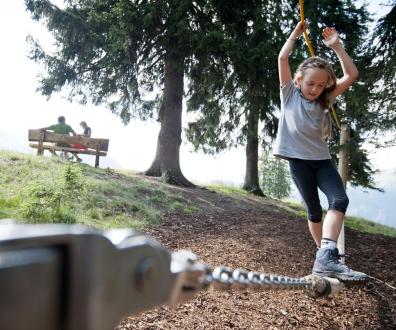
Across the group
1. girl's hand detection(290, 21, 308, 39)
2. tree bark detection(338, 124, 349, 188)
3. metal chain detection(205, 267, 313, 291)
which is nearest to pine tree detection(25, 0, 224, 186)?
tree bark detection(338, 124, 349, 188)

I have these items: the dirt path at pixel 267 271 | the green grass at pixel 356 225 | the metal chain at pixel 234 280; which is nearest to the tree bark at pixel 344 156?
the dirt path at pixel 267 271

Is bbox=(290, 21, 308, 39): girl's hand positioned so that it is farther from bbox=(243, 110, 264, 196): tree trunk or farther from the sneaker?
bbox=(243, 110, 264, 196): tree trunk

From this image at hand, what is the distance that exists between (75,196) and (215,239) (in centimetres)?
225

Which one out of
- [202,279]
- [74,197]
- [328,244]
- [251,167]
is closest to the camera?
[202,279]

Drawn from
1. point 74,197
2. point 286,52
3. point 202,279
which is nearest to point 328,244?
point 286,52

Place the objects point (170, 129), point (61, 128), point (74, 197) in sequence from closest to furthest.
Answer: point (74, 197) → point (61, 128) → point (170, 129)

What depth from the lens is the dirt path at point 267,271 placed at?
3.02 meters

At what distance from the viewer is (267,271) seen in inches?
177

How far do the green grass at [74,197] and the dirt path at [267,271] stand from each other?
54 centimetres

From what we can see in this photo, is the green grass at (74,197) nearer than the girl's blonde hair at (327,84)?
No

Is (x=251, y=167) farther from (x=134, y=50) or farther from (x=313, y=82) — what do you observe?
(x=313, y=82)

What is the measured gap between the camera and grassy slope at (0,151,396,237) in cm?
520

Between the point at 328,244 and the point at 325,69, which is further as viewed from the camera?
the point at 325,69

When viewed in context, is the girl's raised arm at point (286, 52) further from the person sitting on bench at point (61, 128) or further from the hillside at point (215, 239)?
the person sitting on bench at point (61, 128)
